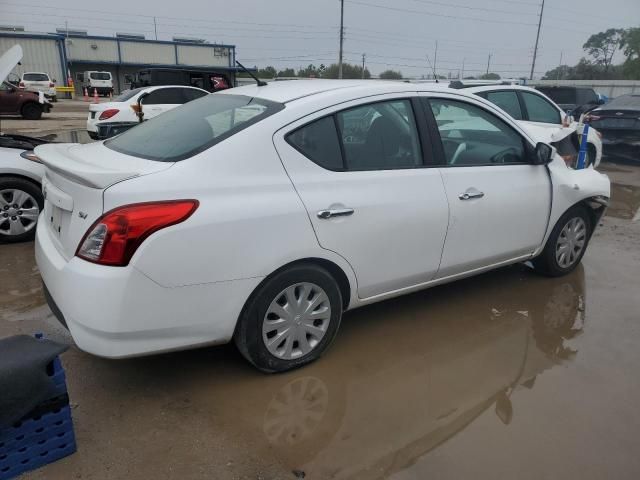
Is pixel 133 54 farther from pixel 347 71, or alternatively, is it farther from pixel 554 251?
pixel 554 251

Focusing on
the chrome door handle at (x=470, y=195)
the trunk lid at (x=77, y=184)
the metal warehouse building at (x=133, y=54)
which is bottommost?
the chrome door handle at (x=470, y=195)

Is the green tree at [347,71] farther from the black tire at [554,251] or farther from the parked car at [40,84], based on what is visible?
the black tire at [554,251]

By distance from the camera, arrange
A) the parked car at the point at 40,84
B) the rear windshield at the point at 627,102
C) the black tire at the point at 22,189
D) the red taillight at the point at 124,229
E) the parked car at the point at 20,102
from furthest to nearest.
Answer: the parked car at the point at 40,84 < the parked car at the point at 20,102 < the rear windshield at the point at 627,102 < the black tire at the point at 22,189 < the red taillight at the point at 124,229

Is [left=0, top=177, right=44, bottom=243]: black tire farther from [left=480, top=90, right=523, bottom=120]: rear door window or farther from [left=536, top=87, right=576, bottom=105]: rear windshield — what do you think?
[left=536, top=87, right=576, bottom=105]: rear windshield

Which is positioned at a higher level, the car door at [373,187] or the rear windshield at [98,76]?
the rear windshield at [98,76]

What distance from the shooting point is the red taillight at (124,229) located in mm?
2311

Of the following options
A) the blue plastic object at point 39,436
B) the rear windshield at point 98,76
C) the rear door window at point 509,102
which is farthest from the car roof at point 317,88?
the rear windshield at point 98,76

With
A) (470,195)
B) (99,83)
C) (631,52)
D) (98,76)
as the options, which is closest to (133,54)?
(98,76)

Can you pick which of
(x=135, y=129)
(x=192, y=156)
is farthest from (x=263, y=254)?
(x=135, y=129)

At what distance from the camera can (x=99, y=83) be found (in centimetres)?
3950

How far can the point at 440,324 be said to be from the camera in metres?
3.70

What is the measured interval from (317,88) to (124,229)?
1.55 m

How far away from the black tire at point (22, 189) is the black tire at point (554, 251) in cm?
485

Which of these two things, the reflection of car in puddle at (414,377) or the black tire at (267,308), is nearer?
the reflection of car in puddle at (414,377)
